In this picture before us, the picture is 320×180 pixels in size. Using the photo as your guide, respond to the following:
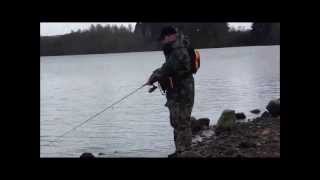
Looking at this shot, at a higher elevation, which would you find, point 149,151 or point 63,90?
point 63,90

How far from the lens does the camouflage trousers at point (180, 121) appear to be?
6004mm

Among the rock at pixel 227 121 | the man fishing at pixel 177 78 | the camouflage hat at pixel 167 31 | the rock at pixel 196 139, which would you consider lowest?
the rock at pixel 196 139

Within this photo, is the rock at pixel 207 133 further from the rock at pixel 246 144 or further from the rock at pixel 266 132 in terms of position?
the rock at pixel 246 144

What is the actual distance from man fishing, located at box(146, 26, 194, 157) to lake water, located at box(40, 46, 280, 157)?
164cm

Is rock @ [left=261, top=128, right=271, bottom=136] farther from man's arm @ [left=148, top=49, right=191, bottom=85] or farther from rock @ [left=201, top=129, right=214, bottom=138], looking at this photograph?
man's arm @ [left=148, top=49, right=191, bottom=85]

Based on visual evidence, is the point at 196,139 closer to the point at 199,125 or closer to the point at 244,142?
the point at 244,142

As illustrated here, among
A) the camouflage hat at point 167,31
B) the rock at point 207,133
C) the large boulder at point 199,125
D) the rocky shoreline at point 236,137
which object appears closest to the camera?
the camouflage hat at point 167,31

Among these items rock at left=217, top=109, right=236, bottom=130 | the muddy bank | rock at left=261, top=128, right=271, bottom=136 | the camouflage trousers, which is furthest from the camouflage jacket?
rock at left=217, top=109, right=236, bottom=130

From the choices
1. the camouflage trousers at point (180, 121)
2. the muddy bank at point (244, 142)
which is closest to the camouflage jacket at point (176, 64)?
the camouflage trousers at point (180, 121)

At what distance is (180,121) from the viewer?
6.08 metres

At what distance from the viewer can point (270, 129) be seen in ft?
28.2
